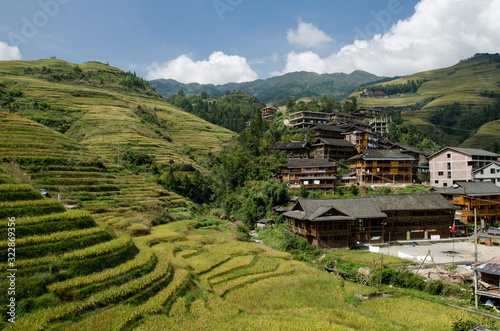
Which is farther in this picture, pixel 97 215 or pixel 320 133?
pixel 320 133

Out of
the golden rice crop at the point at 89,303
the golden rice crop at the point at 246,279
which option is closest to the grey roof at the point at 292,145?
the golden rice crop at the point at 246,279

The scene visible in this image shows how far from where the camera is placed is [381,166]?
4797cm

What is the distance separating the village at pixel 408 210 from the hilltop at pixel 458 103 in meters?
48.0

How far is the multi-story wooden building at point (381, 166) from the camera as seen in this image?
4766 cm

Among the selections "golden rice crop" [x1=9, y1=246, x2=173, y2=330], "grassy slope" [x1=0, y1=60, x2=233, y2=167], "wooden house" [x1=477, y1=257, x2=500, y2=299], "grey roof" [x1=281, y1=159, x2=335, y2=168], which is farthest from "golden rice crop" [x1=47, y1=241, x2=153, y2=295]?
"grassy slope" [x1=0, y1=60, x2=233, y2=167]

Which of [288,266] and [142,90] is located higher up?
[142,90]

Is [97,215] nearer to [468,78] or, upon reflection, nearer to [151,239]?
[151,239]

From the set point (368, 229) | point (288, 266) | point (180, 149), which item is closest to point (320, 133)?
point (368, 229)

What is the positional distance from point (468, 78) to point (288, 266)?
203575 mm

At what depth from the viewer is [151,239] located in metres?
24.9

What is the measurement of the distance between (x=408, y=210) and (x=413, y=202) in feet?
4.88

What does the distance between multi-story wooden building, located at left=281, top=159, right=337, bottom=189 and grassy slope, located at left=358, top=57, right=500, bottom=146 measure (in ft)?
231

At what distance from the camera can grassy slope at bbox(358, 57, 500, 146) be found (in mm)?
120250

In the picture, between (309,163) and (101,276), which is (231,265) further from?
(309,163)
